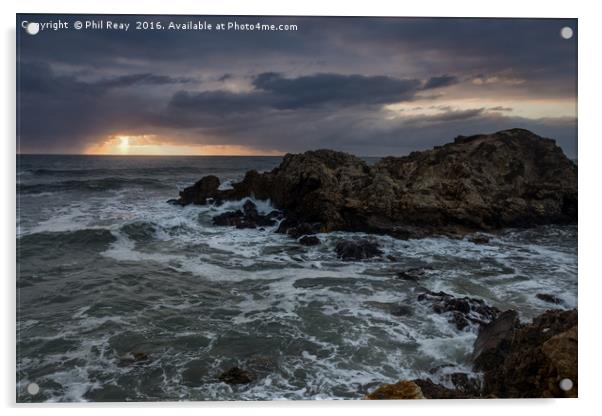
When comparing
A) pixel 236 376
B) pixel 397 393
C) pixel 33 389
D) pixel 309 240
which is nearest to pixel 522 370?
pixel 397 393

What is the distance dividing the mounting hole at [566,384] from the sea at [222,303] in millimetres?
887

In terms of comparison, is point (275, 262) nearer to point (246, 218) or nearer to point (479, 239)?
point (246, 218)

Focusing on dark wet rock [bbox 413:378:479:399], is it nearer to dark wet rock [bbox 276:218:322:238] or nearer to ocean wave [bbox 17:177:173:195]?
dark wet rock [bbox 276:218:322:238]

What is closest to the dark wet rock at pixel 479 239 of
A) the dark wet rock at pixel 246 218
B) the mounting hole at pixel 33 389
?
the dark wet rock at pixel 246 218

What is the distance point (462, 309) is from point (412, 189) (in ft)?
17.7

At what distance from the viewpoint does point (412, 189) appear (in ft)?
34.3

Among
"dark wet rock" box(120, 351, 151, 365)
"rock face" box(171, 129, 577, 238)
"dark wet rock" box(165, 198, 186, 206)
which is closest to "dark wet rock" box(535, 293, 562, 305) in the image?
"rock face" box(171, 129, 577, 238)

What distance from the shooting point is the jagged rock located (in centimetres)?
447

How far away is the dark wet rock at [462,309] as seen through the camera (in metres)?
5.21

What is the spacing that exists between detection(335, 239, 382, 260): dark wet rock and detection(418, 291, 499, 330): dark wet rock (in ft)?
5.30

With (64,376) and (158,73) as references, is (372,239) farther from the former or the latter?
(64,376)

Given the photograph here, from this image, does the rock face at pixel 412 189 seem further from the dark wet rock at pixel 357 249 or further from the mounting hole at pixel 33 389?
the mounting hole at pixel 33 389

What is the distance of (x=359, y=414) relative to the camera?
4504 millimetres
